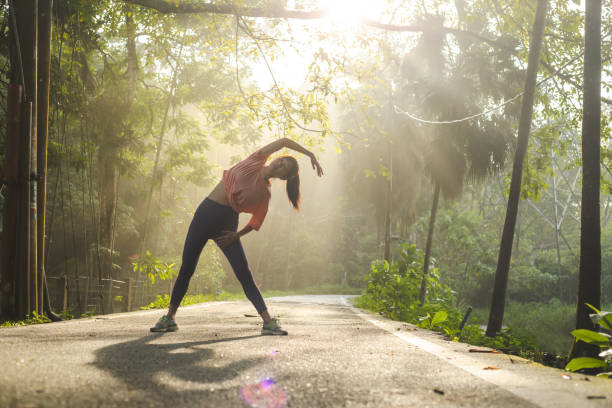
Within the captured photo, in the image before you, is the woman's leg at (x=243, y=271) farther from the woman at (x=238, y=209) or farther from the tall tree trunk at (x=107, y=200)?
the tall tree trunk at (x=107, y=200)

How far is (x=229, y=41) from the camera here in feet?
32.7

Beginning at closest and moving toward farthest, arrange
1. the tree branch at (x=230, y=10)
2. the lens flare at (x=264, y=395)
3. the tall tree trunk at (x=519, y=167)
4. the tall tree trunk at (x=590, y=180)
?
the lens flare at (x=264, y=395) → the tall tree trunk at (x=590, y=180) → the tree branch at (x=230, y=10) → the tall tree trunk at (x=519, y=167)

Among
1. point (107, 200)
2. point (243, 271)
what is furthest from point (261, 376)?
point (107, 200)

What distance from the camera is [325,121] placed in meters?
9.96

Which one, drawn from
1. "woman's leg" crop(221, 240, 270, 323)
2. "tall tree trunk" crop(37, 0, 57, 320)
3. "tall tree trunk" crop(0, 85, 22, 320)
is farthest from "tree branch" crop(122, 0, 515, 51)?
"woman's leg" crop(221, 240, 270, 323)

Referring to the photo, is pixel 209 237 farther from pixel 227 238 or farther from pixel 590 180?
pixel 590 180

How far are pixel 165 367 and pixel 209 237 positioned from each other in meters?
2.01

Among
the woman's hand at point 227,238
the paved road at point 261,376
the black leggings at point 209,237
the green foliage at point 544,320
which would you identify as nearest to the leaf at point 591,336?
the paved road at point 261,376

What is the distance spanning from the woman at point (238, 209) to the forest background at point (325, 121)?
4486mm

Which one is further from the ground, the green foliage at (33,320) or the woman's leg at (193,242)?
the woman's leg at (193,242)

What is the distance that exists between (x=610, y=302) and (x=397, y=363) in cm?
3914

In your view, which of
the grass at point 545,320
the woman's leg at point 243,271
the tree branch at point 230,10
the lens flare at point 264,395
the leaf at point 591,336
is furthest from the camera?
the grass at point 545,320

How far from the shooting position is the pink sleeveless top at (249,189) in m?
4.50

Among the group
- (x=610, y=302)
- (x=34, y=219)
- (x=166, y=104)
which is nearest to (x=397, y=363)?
(x=34, y=219)
